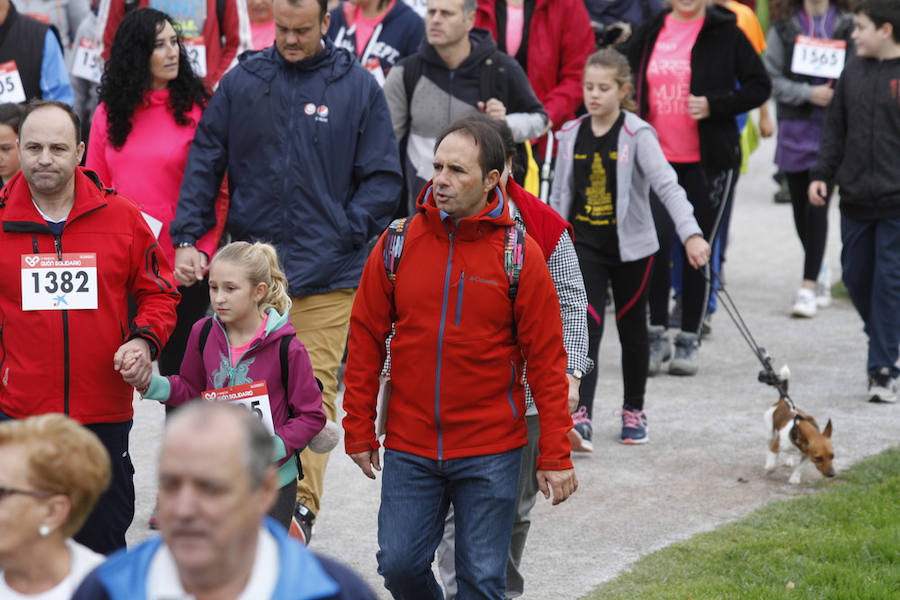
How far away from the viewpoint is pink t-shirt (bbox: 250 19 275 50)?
9.67 m

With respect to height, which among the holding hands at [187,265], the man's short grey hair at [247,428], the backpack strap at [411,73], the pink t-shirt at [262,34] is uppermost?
the pink t-shirt at [262,34]

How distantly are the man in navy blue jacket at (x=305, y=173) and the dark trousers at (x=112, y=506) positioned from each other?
3.19 feet

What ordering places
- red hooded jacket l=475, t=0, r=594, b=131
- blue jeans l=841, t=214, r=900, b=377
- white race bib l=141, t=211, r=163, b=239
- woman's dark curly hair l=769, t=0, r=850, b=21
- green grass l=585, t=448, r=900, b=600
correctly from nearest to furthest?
green grass l=585, t=448, r=900, b=600 < white race bib l=141, t=211, r=163, b=239 < blue jeans l=841, t=214, r=900, b=377 < red hooded jacket l=475, t=0, r=594, b=131 < woman's dark curly hair l=769, t=0, r=850, b=21

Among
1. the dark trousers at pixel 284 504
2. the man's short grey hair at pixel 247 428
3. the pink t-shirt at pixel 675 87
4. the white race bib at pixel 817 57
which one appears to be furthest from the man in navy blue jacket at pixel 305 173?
the white race bib at pixel 817 57

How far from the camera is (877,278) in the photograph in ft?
27.2

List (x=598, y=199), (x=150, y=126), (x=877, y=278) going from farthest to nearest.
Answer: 1. (x=877, y=278)
2. (x=598, y=199)
3. (x=150, y=126)

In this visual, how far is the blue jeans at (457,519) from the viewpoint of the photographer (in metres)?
4.42

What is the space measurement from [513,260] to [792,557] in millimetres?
2220

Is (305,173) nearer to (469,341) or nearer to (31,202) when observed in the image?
(31,202)

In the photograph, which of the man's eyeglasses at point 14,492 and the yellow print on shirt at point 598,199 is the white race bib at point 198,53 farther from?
the man's eyeglasses at point 14,492

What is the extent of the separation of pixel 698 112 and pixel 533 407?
14.9 ft

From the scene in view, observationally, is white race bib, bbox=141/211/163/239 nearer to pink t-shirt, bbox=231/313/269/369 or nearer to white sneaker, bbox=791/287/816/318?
pink t-shirt, bbox=231/313/269/369

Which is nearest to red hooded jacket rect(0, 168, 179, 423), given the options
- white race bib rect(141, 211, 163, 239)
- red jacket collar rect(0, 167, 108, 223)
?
red jacket collar rect(0, 167, 108, 223)

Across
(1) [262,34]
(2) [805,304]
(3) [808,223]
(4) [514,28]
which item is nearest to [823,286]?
(2) [805,304]
